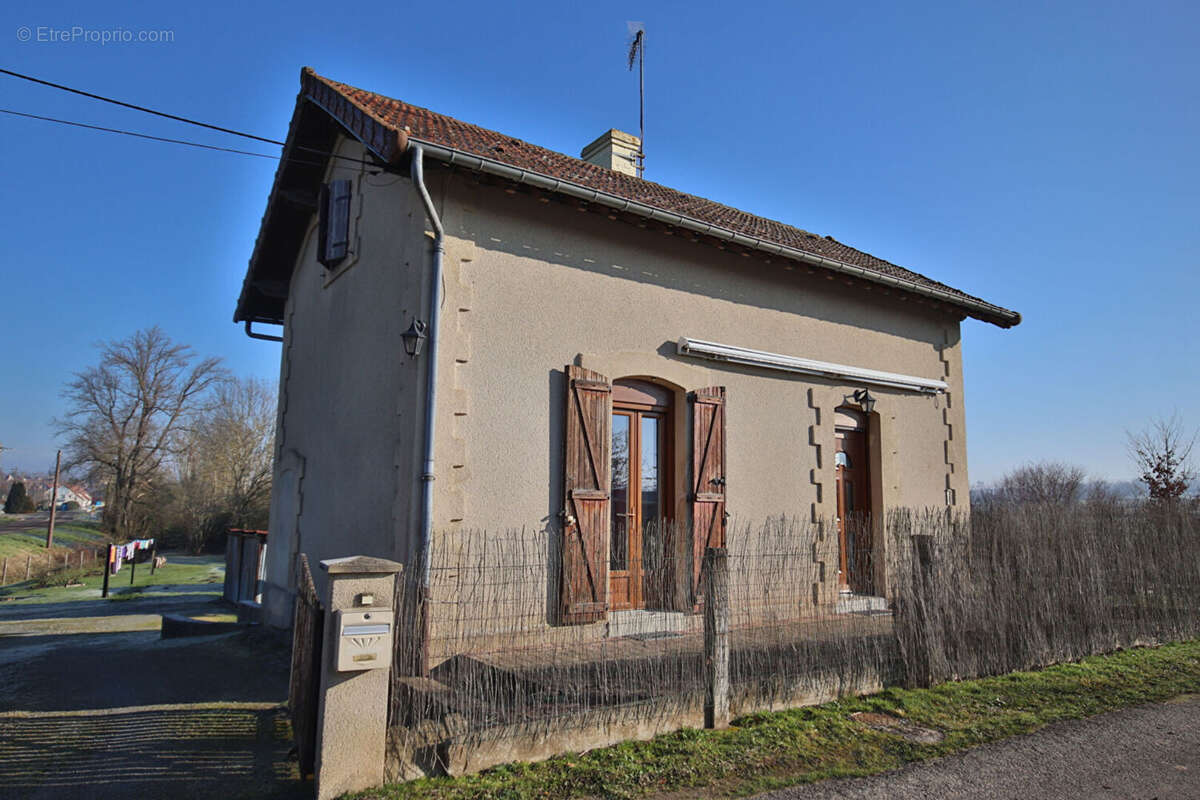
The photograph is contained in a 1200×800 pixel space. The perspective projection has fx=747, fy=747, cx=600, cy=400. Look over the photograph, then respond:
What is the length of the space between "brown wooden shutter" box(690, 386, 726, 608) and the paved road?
3.14 m

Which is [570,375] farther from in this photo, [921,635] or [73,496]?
[73,496]

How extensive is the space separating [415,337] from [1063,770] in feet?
17.2

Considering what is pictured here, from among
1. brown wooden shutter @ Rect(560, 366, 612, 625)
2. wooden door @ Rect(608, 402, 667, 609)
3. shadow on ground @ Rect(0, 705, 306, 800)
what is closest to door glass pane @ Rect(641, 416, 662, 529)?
wooden door @ Rect(608, 402, 667, 609)

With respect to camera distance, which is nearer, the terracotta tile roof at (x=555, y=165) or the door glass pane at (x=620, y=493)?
the terracotta tile roof at (x=555, y=165)

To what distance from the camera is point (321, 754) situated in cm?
368

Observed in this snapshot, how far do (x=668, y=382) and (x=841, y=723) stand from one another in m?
3.49

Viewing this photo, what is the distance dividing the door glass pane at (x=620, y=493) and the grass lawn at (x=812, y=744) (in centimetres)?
232

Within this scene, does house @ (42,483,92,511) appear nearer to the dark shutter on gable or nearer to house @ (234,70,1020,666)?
the dark shutter on gable

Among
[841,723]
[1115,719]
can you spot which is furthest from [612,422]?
[1115,719]

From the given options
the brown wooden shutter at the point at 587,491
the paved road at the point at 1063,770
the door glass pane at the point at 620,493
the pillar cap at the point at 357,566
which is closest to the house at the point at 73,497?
the door glass pane at the point at 620,493

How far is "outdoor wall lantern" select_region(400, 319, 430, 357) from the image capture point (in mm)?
6051

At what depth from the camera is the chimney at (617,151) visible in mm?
11883

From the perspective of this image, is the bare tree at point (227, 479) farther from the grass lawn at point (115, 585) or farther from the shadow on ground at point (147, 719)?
the shadow on ground at point (147, 719)

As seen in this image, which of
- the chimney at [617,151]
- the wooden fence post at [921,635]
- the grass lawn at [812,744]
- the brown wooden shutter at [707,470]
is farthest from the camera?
the chimney at [617,151]
